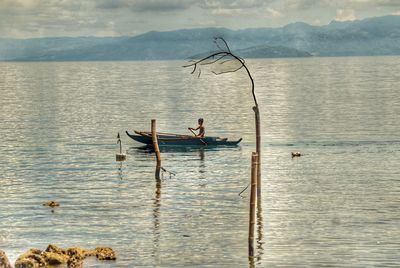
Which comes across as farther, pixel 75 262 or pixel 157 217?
pixel 157 217

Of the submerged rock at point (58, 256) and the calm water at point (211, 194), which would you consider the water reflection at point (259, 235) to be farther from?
the submerged rock at point (58, 256)

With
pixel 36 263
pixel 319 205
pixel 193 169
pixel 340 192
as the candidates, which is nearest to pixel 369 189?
pixel 340 192

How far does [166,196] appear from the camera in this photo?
168ft

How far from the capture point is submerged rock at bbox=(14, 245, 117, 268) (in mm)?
31928

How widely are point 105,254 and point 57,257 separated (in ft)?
8.92

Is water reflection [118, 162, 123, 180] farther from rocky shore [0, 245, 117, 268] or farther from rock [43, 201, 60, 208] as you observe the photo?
rocky shore [0, 245, 117, 268]

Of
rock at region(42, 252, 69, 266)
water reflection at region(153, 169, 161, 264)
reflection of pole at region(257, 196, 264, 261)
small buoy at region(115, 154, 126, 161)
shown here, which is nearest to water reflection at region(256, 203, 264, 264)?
reflection of pole at region(257, 196, 264, 261)

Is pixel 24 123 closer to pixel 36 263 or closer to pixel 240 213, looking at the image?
pixel 240 213

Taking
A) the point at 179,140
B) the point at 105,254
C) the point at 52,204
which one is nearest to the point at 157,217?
the point at 52,204

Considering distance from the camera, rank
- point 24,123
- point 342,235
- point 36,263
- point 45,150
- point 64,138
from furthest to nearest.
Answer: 1. point 24,123
2. point 64,138
3. point 45,150
4. point 342,235
5. point 36,263

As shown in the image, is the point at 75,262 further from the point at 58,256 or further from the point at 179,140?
the point at 179,140

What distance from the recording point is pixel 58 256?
107 ft

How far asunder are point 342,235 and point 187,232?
7885mm

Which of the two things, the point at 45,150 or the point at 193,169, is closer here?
the point at 193,169
